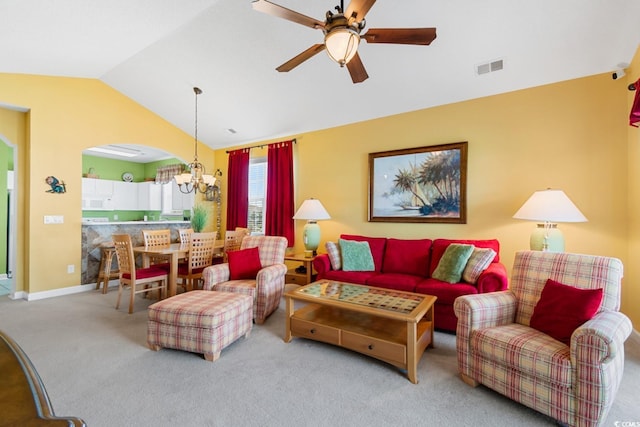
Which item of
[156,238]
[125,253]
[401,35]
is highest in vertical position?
[401,35]

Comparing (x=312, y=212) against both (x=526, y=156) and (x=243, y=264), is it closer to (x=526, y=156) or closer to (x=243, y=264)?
(x=243, y=264)

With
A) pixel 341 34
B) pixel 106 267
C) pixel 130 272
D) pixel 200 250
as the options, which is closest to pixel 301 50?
pixel 341 34

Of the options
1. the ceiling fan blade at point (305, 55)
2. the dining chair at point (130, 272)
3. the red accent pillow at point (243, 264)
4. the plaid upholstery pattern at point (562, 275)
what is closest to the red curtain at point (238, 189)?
the dining chair at point (130, 272)

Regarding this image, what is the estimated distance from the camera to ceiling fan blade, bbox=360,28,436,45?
75.4 inches

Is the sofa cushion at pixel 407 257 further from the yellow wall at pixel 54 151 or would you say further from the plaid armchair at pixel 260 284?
the yellow wall at pixel 54 151

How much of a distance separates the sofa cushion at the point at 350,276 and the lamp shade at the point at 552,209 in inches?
69.0

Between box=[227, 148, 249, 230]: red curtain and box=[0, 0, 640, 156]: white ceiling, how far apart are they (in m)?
1.17

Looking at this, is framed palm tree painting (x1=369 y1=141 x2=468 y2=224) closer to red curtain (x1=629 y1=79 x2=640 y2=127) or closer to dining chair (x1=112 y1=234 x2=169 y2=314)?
red curtain (x1=629 y1=79 x2=640 y2=127)

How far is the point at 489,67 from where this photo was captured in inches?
125

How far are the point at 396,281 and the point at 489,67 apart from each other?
2581 millimetres

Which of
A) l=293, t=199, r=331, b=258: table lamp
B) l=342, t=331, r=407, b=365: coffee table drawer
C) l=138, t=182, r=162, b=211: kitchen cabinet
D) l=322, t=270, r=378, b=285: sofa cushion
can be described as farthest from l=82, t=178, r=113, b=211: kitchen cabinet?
l=342, t=331, r=407, b=365: coffee table drawer

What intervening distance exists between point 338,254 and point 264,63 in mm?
2647

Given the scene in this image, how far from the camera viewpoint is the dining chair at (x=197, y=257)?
385cm

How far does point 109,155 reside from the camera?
290 inches
